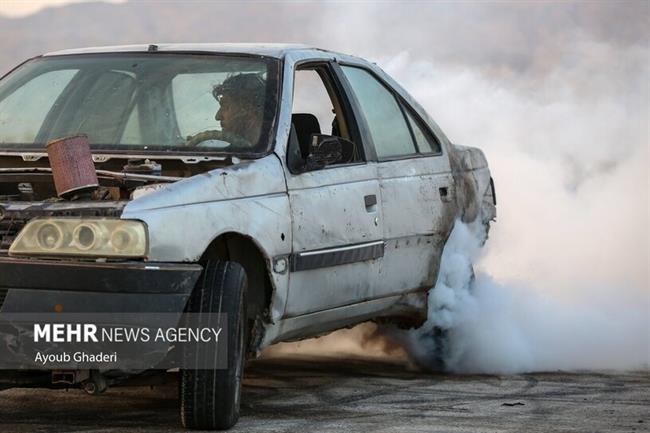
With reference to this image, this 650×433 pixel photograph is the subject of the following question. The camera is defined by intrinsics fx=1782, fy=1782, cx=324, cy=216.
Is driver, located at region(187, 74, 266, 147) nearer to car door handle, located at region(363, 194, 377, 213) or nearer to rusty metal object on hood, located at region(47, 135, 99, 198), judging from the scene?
car door handle, located at region(363, 194, 377, 213)

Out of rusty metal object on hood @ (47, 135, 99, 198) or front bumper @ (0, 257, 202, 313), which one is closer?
front bumper @ (0, 257, 202, 313)

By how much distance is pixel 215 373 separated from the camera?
6.36 m

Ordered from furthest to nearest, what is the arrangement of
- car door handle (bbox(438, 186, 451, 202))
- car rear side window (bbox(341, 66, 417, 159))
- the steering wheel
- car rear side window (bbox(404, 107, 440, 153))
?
car rear side window (bbox(404, 107, 440, 153)), car door handle (bbox(438, 186, 451, 202)), car rear side window (bbox(341, 66, 417, 159)), the steering wheel

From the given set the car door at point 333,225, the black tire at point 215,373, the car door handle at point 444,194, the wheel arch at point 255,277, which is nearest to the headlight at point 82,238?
the black tire at point 215,373

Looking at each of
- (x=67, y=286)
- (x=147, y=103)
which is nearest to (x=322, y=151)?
(x=147, y=103)

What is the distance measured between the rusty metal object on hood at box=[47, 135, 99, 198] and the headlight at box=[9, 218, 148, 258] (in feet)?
1.38

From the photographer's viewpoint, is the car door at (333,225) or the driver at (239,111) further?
the driver at (239,111)

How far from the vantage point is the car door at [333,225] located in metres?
7.12

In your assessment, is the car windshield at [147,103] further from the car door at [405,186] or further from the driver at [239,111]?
the car door at [405,186]

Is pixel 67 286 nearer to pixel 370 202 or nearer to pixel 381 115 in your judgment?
pixel 370 202

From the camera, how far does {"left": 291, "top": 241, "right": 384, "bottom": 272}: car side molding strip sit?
279 inches

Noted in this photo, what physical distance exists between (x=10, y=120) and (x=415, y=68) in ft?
32.6

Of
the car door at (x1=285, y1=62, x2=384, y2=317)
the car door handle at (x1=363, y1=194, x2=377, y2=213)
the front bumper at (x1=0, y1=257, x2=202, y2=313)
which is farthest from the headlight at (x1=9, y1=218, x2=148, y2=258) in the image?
the car door handle at (x1=363, y1=194, x2=377, y2=213)

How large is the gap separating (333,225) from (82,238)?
1587mm
